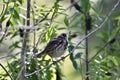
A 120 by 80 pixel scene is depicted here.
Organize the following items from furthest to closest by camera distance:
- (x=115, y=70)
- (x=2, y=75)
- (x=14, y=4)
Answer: (x=115, y=70) → (x=2, y=75) → (x=14, y=4)

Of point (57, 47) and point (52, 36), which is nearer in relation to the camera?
point (52, 36)

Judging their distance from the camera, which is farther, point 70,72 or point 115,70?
point 70,72

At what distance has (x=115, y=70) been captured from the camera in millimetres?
4844

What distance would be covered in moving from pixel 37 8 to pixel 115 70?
1423mm

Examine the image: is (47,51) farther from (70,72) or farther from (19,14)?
(70,72)

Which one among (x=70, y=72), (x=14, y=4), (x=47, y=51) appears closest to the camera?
(x=14, y=4)

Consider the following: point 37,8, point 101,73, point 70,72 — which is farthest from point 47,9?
point 70,72

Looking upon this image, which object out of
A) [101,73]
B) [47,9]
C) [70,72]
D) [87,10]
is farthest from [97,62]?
[70,72]

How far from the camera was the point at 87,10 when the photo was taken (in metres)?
4.42

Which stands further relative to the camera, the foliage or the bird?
the bird

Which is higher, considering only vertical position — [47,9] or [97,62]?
[47,9]

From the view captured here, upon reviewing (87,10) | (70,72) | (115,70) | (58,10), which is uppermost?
(58,10)

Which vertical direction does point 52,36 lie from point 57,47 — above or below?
above

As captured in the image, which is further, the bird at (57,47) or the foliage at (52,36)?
the bird at (57,47)
